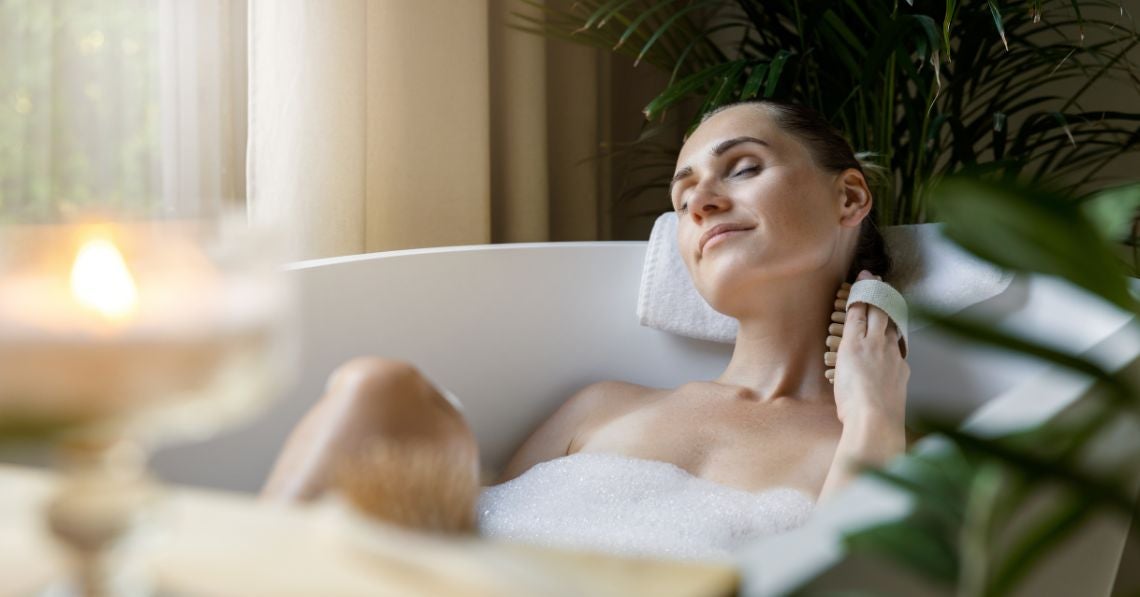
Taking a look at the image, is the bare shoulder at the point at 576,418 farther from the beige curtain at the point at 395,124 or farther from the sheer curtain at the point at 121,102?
the sheer curtain at the point at 121,102

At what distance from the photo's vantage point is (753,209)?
5.00ft

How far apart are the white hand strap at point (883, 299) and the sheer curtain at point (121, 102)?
1.08 meters

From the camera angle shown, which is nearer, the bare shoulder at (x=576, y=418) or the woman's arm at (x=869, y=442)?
the woman's arm at (x=869, y=442)

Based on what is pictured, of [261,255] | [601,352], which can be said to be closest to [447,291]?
[601,352]

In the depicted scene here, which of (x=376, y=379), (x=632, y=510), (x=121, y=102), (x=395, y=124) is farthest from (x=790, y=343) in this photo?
(x=121, y=102)

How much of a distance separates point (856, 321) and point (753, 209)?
0.21m

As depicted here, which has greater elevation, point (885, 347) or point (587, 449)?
point (885, 347)

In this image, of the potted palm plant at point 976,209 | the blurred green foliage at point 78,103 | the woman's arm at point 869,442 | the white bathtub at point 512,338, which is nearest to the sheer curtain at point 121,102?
the blurred green foliage at point 78,103

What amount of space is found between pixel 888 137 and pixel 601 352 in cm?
68

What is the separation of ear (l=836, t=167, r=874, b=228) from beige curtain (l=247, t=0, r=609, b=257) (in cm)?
84

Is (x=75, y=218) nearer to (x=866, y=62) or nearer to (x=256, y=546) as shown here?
(x=256, y=546)

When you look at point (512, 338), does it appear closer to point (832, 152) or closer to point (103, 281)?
point (832, 152)

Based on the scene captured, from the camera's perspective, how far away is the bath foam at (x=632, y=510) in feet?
4.10

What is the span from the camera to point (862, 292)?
151 centimetres
